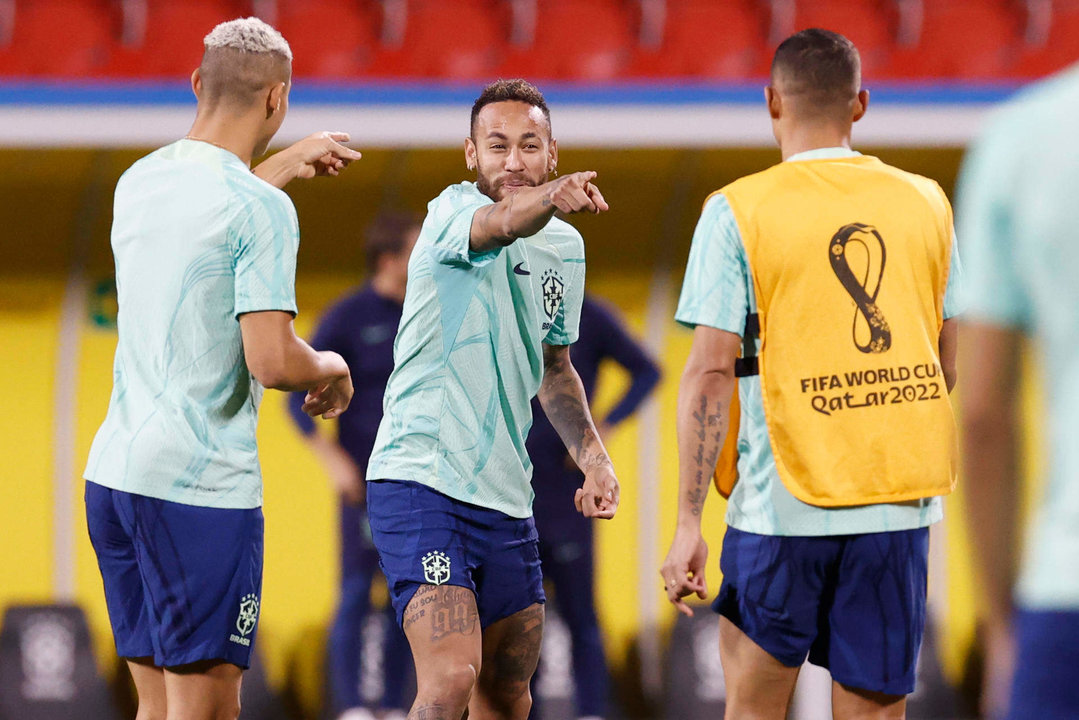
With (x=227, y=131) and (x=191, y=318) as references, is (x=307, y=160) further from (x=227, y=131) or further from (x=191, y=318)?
(x=191, y=318)

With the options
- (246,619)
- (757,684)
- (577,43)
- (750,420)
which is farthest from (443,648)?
(577,43)

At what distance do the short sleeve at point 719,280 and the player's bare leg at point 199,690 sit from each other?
1312 mm

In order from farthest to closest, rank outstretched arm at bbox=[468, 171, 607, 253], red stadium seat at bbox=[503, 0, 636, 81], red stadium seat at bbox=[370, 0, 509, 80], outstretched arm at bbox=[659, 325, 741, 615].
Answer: red stadium seat at bbox=[503, 0, 636, 81]
red stadium seat at bbox=[370, 0, 509, 80]
outstretched arm at bbox=[659, 325, 741, 615]
outstretched arm at bbox=[468, 171, 607, 253]

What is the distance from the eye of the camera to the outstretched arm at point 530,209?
9.17ft

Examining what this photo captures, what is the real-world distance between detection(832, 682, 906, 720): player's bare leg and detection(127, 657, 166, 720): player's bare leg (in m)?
1.56

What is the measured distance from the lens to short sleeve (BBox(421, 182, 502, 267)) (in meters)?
3.21

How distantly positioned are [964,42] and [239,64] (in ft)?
21.9

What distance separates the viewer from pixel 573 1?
8805mm

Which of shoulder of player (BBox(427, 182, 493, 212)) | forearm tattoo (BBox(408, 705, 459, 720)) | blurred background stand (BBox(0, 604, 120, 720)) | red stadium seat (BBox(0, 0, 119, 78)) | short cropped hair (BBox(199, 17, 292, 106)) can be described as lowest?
blurred background stand (BBox(0, 604, 120, 720))

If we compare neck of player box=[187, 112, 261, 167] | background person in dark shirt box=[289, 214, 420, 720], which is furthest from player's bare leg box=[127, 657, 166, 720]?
background person in dark shirt box=[289, 214, 420, 720]

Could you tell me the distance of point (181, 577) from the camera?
299 centimetres

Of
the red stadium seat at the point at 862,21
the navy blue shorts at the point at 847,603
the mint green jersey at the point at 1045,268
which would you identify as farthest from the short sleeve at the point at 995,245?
the red stadium seat at the point at 862,21

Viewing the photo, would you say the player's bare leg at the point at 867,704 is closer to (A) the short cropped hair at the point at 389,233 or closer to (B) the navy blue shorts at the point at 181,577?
(B) the navy blue shorts at the point at 181,577

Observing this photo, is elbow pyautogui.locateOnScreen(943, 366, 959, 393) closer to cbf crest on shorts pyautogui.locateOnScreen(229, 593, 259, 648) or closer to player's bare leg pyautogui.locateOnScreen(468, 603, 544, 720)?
player's bare leg pyautogui.locateOnScreen(468, 603, 544, 720)
